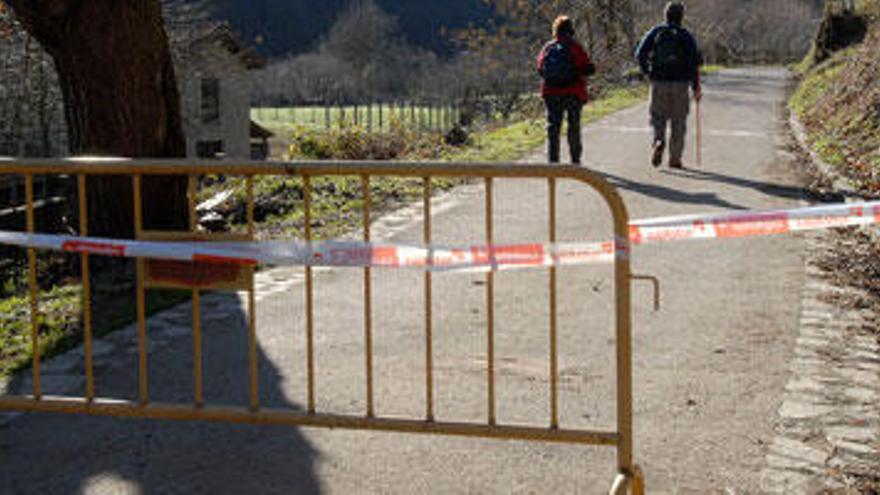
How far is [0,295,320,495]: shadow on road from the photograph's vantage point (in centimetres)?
479

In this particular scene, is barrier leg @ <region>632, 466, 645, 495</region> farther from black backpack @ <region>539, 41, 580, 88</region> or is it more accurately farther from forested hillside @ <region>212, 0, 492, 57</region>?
forested hillside @ <region>212, 0, 492, 57</region>

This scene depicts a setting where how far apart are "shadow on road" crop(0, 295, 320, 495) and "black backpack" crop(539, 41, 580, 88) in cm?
795

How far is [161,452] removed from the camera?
5.15 metres

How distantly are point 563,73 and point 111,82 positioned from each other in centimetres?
588

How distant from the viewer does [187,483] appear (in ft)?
15.8

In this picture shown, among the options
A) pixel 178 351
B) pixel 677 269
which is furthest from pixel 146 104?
pixel 677 269

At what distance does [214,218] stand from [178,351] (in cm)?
368

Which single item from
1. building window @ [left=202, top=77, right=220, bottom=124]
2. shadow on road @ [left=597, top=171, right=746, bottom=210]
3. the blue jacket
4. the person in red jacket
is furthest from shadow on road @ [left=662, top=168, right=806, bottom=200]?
building window @ [left=202, top=77, right=220, bottom=124]

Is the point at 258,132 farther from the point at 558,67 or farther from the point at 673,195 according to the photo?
the point at 673,195

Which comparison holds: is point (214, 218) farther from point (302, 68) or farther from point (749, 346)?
point (302, 68)

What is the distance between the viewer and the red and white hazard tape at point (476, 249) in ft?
15.5

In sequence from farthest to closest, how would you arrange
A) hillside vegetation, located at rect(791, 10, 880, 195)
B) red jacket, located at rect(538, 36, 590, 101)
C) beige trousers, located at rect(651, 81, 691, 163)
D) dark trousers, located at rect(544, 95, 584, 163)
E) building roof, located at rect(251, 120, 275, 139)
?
1. building roof, located at rect(251, 120, 275, 139)
2. hillside vegetation, located at rect(791, 10, 880, 195)
3. beige trousers, located at rect(651, 81, 691, 163)
4. dark trousers, located at rect(544, 95, 584, 163)
5. red jacket, located at rect(538, 36, 590, 101)

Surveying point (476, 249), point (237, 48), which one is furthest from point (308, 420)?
point (237, 48)

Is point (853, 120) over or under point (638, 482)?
over
